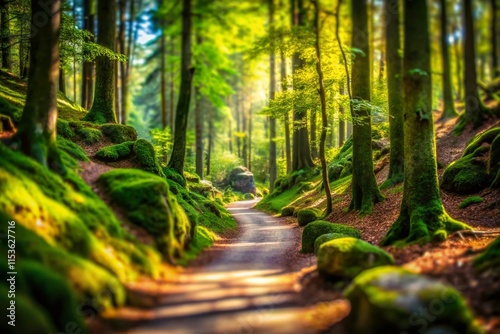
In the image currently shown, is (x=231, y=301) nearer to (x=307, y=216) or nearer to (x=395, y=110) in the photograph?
(x=307, y=216)

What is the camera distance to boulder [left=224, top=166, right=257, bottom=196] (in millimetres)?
38469

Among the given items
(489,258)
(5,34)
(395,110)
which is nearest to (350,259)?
(489,258)

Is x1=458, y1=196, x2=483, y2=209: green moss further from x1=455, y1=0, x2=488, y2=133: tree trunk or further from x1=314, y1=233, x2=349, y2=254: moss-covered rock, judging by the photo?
x1=455, y1=0, x2=488, y2=133: tree trunk

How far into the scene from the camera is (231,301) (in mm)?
5566

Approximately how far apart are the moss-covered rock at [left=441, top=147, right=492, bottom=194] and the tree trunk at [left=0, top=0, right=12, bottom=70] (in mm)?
18110

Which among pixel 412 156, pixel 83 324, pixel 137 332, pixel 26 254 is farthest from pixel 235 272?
pixel 412 156

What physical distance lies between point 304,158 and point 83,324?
23052 millimetres

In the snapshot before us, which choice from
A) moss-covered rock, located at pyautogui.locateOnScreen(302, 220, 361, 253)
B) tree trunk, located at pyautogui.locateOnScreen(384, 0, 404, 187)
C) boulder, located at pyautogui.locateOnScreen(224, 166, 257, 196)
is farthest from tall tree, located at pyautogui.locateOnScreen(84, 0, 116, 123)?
boulder, located at pyautogui.locateOnScreen(224, 166, 257, 196)

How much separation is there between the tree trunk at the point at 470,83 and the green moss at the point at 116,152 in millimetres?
17677

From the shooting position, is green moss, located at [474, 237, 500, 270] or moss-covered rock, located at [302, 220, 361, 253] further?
moss-covered rock, located at [302, 220, 361, 253]

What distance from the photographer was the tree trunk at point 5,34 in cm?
1336

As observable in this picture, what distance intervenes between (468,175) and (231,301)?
11.0 meters

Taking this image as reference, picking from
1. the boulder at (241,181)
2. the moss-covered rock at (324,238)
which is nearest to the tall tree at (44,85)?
the moss-covered rock at (324,238)

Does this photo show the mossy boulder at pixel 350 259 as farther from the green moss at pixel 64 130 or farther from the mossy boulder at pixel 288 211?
the mossy boulder at pixel 288 211
